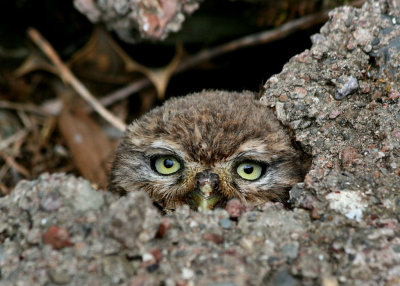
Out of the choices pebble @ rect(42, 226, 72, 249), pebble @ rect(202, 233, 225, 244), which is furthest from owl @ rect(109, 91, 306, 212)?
pebble @ rect(42, 226, 72, 249)

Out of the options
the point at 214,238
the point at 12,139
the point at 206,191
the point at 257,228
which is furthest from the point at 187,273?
the point at 12,139

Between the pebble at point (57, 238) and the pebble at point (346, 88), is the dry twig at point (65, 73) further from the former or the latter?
the pebble at point (57, 238)

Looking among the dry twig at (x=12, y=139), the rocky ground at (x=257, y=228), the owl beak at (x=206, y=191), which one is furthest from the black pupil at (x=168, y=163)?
the dry twig at (x=12, y=139)

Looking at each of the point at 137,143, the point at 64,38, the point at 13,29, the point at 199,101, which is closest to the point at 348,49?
the point at 199,101

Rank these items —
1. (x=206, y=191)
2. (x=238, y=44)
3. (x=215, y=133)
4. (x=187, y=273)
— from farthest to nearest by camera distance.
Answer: (x=238, y=44) < (x=215, y=133) < (x=206, y=191) < (x=187, y=273)

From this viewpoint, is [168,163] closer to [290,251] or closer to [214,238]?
[214,238]

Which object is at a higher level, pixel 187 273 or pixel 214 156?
pixel 214 156
